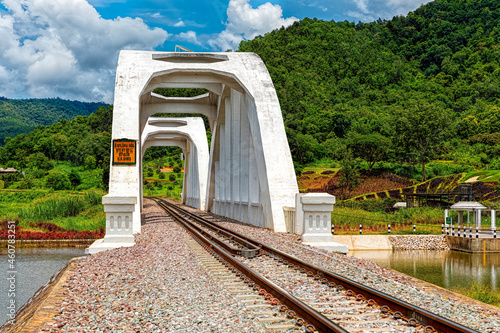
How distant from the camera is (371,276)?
7.62m

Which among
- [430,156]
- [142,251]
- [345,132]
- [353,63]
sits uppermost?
[353,63]

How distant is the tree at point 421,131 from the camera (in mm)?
49844

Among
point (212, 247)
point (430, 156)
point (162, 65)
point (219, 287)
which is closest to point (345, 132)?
point (430, 156)

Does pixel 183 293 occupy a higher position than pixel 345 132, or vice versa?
pixel 345 132

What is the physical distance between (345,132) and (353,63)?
21.8 metres

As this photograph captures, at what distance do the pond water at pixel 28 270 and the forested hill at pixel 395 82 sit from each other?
120 feet

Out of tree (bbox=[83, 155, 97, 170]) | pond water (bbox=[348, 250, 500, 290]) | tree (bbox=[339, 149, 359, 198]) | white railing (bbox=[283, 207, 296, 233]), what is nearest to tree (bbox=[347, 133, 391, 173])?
tree (bbox=[339, 149, 359, 198])

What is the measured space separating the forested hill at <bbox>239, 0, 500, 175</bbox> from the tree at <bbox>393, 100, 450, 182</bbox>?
0.34ft

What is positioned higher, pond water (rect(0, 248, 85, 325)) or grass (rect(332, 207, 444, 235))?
grass (rect(332, 207, 444, 235))

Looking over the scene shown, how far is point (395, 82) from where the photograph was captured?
83938mm

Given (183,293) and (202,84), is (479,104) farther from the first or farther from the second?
(183,293)

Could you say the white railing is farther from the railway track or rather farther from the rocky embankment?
the rocky embankment

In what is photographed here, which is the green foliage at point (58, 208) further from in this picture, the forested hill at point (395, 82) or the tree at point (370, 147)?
the tree at point (370, 147)

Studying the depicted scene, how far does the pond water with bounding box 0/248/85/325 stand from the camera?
11.1 m
